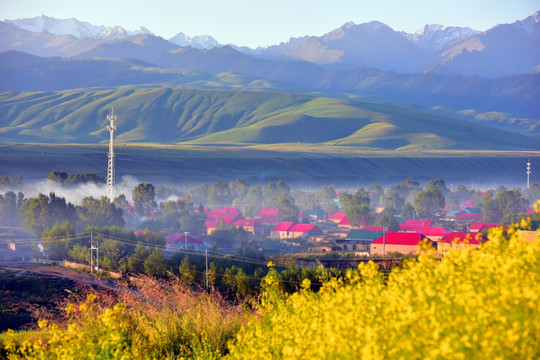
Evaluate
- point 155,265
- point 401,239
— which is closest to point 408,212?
point 401,239

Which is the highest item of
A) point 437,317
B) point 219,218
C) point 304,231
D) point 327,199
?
point 437,317

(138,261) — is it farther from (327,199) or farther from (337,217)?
(327,199)

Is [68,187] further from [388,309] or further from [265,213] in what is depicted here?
[388,309]

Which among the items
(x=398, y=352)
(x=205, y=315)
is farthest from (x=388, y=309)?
(x=205, y=315)

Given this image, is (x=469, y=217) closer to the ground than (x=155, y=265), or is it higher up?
closer to the ground

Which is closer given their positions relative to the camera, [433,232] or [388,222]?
[433,232]

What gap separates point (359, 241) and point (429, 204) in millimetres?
33593

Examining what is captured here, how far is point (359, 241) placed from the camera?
88062 millimetres

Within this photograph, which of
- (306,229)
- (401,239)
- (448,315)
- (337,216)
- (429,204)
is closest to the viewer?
(448,315)

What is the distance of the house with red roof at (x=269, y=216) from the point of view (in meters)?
A: 115

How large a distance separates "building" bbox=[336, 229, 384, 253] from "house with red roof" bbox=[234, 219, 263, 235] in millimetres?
18997

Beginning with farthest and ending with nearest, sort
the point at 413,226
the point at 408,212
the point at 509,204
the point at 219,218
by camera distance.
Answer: the point at 408,212
the point at 509,204
the point at 219,218
the point at 413,226

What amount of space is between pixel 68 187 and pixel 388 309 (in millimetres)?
116127

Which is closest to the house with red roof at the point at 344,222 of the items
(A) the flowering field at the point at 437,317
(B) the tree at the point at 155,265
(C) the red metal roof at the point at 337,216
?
(C) the red metal roof at the point at 337,216
